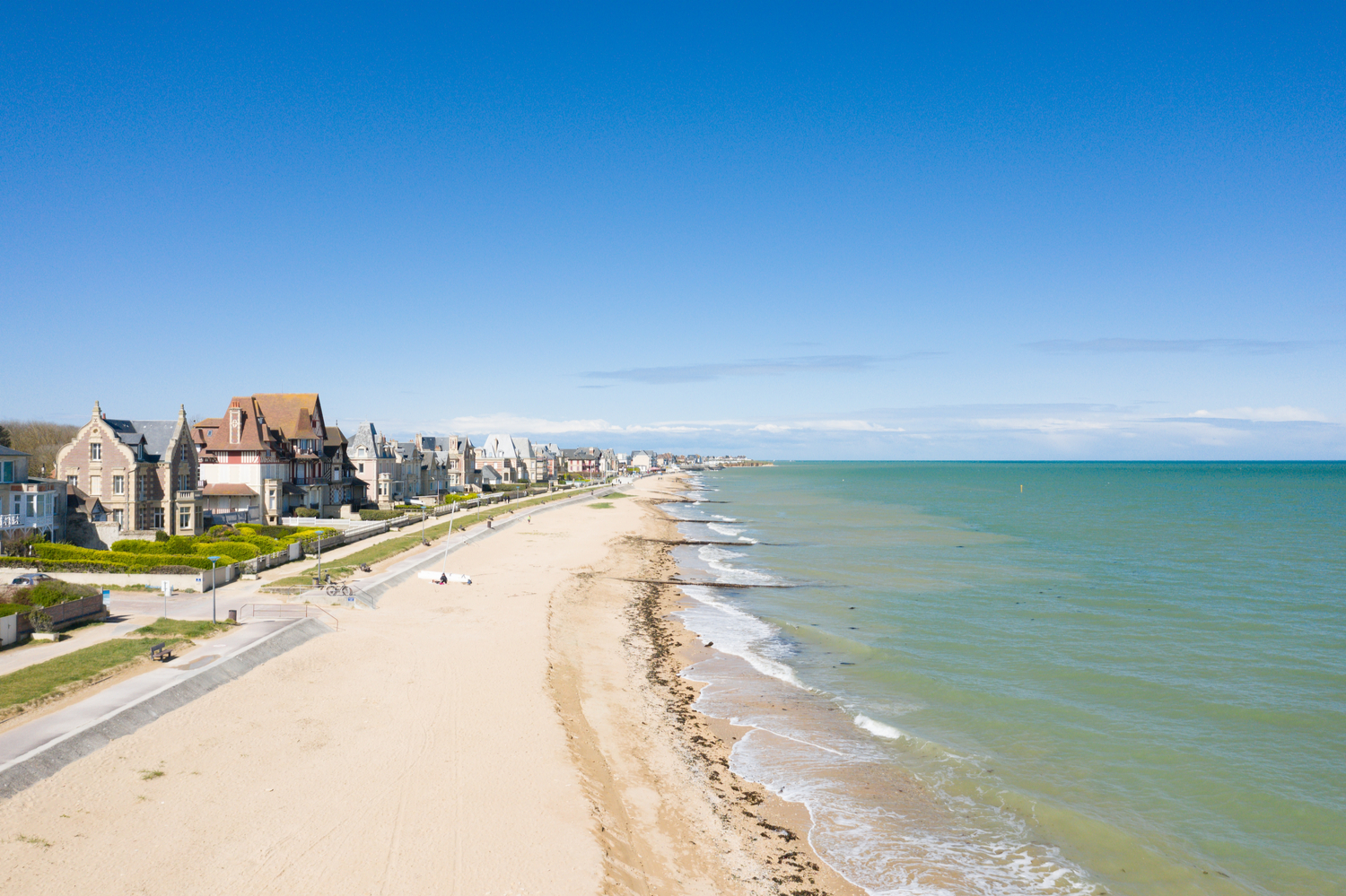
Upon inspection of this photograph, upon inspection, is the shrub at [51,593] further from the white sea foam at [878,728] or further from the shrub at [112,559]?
the white sea foam at [878,728]

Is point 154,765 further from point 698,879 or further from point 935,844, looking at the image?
point 935,844

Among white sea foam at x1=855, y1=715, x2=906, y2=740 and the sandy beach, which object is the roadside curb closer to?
the sandy beach

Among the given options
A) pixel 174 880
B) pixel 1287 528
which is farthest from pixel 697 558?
pixel 1287 528

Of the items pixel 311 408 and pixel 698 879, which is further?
pixel 311 408

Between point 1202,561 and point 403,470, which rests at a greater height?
point 403,470

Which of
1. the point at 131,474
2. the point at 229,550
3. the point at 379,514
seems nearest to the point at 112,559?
the point at 229,550

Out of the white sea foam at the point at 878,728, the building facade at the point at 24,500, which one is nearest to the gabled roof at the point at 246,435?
the building facade at the point at 24,500

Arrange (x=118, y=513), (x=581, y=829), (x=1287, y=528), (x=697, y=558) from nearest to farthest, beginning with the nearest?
(x=581, y=829) < (x=118, y=513) < (x=697, y=558) < (x=1287, y=528)
